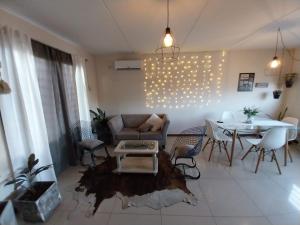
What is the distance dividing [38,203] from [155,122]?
2.65 metres

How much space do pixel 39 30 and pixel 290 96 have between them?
5.78 m

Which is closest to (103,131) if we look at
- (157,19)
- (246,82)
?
(157,19)

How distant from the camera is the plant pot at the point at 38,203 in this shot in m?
1.64

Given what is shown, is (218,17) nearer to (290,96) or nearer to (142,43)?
(142,43)

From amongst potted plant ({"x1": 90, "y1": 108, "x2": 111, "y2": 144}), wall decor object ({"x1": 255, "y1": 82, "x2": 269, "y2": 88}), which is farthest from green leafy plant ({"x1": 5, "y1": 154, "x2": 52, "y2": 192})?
wall decor object ({"x1": 255, "y1": 82, "x2": 269, "y2": 88})

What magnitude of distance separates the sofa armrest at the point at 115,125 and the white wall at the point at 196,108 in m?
0.60

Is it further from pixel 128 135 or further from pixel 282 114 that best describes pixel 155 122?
pixel 282 114

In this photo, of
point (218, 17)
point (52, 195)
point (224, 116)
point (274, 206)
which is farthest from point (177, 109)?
point (52, 195)

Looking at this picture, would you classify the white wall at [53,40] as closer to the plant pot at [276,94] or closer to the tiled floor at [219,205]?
the tiled floor at [219,205]

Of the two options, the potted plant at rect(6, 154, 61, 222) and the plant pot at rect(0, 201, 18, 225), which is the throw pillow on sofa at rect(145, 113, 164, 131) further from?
the plant pot at rect(0, 201, 18, 225)

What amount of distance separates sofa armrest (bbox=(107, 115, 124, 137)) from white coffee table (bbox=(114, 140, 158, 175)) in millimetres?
779

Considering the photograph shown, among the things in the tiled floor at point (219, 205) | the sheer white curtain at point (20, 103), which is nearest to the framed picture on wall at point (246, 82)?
the tiled floor at point (219, 205)

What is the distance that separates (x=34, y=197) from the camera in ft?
5.82

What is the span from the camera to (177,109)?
174 inches
